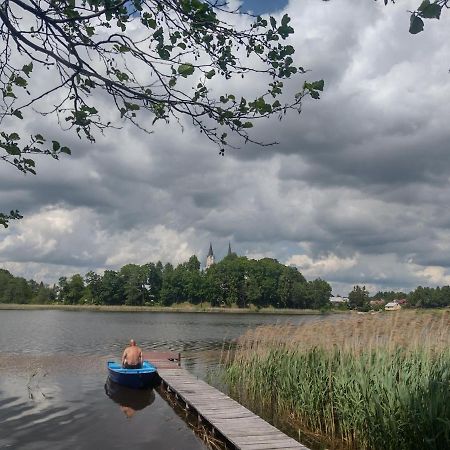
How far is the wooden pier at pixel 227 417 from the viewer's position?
9781 mm

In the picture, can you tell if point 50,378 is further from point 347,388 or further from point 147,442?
point 347,388

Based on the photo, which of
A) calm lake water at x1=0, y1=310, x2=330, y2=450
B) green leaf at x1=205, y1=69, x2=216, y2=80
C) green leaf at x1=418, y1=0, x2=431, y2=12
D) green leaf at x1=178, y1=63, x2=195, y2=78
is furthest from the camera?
calm lake water at x1=0, y1=310, x2=330, y2=450

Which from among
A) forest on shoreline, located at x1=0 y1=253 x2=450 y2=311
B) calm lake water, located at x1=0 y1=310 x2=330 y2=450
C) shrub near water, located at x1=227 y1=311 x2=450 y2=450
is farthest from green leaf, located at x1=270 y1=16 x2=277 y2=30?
forest on shoreline, located at x1=0 y1=253 x2=450 y2=311

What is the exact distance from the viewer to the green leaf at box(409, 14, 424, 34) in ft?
9.43

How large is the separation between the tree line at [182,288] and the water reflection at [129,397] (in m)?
108

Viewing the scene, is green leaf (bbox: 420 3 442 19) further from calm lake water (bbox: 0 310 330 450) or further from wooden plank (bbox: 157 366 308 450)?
calm lake water (bbox: 0 310 330 450)

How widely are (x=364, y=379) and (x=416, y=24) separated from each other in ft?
26.2

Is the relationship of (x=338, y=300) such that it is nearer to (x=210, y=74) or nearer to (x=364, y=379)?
(x=364, y=379)

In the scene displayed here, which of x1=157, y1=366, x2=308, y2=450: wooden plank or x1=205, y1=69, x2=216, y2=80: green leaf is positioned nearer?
x1=205, y1=69, x2=216, y2=80: green leaf

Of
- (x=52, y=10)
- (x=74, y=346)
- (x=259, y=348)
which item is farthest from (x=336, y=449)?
(x=74, y=346)

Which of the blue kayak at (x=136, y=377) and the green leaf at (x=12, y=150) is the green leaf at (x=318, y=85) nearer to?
the green leaf at (x=12, y=150)

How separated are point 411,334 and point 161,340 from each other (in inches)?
1236

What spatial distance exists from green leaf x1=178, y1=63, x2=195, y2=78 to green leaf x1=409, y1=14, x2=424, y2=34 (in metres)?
1.78

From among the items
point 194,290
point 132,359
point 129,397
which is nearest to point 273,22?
point 129,397
